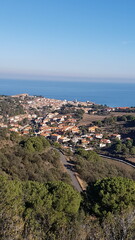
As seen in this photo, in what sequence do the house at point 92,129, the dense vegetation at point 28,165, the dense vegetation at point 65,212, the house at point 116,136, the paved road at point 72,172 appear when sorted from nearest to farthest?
1. the dense vegetation at point 65,212
2. the dense vegetation at point 28,165
3. the paved road at point 72,172
4. the house at point 116,136
5. the house at point 92,129

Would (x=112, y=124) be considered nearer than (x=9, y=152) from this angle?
→ No

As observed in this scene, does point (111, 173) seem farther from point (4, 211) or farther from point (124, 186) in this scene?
point (4, 211)

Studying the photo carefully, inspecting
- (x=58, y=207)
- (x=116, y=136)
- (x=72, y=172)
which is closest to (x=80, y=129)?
(x=116, y=136)

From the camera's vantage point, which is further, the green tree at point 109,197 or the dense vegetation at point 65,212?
the green tree at point 109,197

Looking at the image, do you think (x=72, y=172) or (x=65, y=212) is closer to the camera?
(x=65, y=212)

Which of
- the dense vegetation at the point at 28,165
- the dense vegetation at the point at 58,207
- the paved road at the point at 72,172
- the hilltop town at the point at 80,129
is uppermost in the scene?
the dense vegetation at the point at 58,207

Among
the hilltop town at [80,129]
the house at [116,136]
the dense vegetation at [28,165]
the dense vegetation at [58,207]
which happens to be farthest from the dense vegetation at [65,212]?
the house at [116,136]

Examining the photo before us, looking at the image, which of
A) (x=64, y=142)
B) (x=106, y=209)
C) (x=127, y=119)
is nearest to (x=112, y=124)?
(x=127, y=119)

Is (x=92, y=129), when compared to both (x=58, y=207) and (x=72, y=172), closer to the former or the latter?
(x=72, y=172)

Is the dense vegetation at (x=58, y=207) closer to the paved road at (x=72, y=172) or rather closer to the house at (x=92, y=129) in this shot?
the paved road at (x=72, y=172)

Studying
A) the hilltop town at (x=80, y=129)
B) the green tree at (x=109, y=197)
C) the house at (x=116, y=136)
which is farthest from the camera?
the house at (x=116, y=136)

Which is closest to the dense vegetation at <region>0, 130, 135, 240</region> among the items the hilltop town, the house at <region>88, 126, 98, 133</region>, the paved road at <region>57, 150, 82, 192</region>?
the paved road at <region>57, 150, 82, 192</region>
